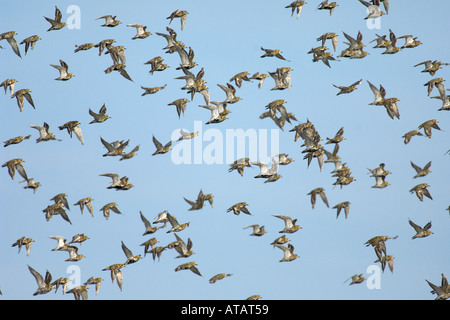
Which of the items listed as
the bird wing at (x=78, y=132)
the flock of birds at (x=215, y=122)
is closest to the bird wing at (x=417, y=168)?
the flock of birds at (x=215, y=122)

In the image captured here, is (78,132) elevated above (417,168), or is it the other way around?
(78,132)

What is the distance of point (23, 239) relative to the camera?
6438cm

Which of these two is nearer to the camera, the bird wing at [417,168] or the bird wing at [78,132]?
the bird wing at [78,132]

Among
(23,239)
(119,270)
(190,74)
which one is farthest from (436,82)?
(23,239)

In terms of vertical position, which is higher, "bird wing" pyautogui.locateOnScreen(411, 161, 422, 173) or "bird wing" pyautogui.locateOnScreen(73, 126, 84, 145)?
"bird wing" pyautogui.locateOnScreen(73, 126, 84, 145)

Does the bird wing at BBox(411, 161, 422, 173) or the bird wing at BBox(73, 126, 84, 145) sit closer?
the bird wing at BBox(73, 126, 84, 145)

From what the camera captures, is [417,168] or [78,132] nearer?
[78,132]

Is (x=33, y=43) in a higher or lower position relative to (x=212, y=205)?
higher

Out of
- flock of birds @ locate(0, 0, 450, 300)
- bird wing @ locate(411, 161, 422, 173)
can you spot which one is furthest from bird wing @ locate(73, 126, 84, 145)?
bird wing @ locate(411, 161, 422, 173)

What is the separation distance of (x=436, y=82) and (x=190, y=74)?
14.9m

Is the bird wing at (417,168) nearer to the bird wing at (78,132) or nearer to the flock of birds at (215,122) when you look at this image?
the flock of birds at (215,122)

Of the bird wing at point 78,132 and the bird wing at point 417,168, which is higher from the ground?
the bird wing at point 78,132

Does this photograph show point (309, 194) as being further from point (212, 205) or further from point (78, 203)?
point (78, 203)

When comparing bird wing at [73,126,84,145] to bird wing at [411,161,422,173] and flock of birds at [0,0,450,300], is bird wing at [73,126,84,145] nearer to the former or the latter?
flock of birds at [0,0,450,300]
